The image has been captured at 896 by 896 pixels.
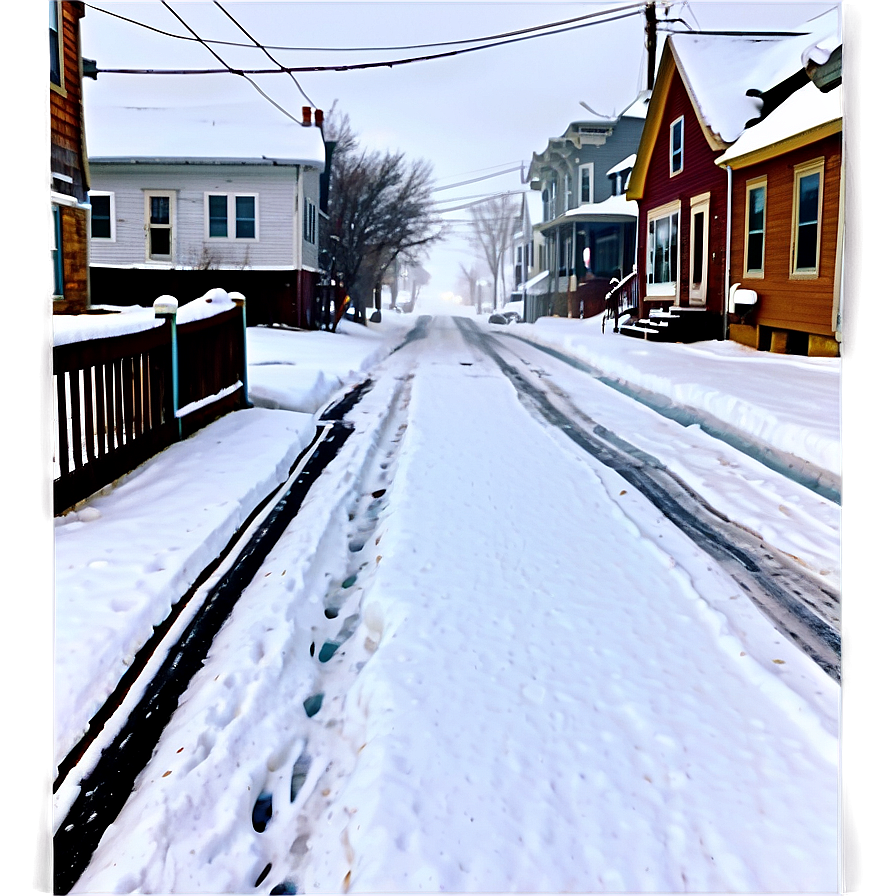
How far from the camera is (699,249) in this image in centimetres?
2130

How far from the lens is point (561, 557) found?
15.7 feet

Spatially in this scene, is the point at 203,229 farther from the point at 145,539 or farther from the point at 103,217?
the point at 145,539

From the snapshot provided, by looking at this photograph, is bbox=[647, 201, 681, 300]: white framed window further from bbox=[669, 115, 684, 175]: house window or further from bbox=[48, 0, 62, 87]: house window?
bbox=[48, 0, 62, 87]: house window

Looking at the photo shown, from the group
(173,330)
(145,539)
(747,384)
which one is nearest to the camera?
(145,539)

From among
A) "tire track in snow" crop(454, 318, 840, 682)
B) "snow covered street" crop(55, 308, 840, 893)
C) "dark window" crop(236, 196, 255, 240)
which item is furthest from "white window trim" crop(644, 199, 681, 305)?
"snow covered street" crop(55, 308, 840, 893)

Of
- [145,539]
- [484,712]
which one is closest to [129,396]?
[145,539]

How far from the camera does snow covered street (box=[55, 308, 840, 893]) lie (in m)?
2.36

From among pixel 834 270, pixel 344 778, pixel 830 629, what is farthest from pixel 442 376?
pixel 344 778

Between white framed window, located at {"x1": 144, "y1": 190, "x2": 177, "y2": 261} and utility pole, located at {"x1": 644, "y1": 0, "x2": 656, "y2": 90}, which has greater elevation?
utility pole, located at {"x1": 644, "y1": 0, "x2": 656, "y2": 90}

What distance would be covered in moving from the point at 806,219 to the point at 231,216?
15814 millimetres

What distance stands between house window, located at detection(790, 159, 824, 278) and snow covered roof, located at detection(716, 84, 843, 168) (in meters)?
0.55

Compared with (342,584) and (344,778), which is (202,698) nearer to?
(344,778)

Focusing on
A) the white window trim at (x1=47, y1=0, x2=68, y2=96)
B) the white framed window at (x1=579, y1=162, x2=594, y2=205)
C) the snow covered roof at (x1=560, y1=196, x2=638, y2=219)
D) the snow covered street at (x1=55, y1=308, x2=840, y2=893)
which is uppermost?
the white framed window at (x1=579, y1=162, x2=594, y2=205)

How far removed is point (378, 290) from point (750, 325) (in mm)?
28638
